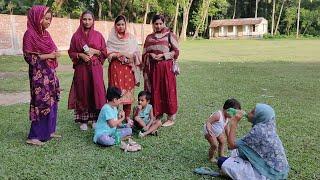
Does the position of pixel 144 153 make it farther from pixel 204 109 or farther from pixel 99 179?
pixel 204 109

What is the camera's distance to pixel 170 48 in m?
6.70

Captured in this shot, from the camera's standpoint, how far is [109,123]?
5480 mm

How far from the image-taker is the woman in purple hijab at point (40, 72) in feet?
17.9

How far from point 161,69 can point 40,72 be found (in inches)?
78.4

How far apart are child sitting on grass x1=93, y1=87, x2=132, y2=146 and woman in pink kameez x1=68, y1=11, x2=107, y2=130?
0.81 metres

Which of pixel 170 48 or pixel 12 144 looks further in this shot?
pixel 170 48

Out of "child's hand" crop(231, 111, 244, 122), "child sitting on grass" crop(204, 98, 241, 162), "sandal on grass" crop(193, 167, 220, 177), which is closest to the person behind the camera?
"child's hand" crop(231, 111, 244, 122)

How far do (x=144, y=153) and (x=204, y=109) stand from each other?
294 cm

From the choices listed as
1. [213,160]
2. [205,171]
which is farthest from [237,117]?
[213,160]

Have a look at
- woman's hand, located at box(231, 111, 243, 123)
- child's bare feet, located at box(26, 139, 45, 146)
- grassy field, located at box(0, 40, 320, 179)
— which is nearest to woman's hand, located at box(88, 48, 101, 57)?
grassy field, located at box(0, 40, 320, 179)

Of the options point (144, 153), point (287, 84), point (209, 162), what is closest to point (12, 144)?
point (144, 153)

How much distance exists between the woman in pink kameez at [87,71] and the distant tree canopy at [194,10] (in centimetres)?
2845

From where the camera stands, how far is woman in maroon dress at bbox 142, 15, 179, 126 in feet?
21.7

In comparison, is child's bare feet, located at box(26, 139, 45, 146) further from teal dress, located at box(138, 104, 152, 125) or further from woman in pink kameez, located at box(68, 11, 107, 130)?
teal dress, located at box(138, 104, 152, 125)
